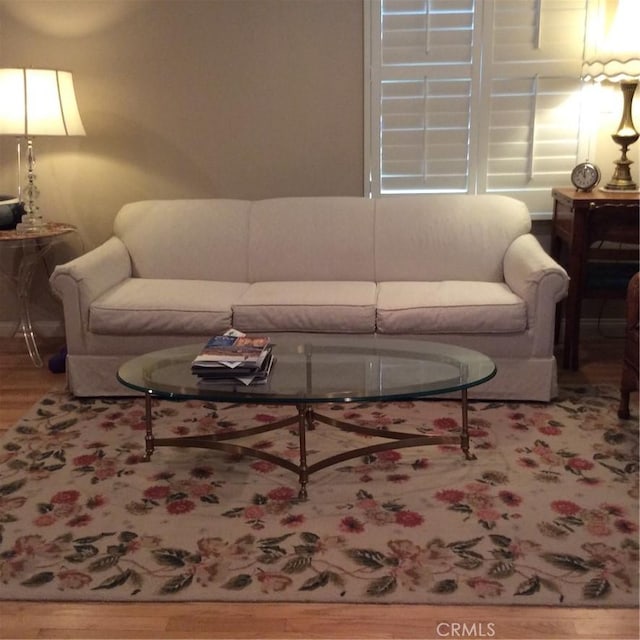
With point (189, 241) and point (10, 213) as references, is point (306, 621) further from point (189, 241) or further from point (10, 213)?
point (10, 213)

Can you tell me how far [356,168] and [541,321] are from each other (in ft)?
4.70

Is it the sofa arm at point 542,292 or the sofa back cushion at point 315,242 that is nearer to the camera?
the sofa arm at point 542,292

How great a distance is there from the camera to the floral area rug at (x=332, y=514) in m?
2.03

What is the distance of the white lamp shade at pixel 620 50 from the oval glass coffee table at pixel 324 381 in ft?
5.54

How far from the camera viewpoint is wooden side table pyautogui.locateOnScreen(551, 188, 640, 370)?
3.48 meters

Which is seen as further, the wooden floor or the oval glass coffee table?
the oval glass coffee table

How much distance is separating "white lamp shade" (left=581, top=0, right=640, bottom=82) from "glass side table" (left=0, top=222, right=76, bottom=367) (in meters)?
2.71

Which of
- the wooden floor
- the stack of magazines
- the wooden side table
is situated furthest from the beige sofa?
the wooden floor

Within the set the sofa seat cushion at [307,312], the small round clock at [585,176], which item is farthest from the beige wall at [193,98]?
the small round clock at [585,176]

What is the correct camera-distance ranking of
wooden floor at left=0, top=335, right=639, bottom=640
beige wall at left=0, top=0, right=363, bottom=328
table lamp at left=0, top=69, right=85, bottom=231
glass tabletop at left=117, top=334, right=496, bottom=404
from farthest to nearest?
beige wall at left=0, top=0, right=363, bottom=328 < table lamp at left=0, top=69, right=85, bottom=231 < glass tabletop at left=117, top=334, right=496, bottom=404 < wooden floor at left=0, top=335, right=639, bottom=640

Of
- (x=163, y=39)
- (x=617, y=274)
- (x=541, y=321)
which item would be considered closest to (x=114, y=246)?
(x=163, y=39)

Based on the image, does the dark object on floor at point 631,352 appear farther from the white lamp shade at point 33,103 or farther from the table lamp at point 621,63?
the white lamp shade at point 33,103

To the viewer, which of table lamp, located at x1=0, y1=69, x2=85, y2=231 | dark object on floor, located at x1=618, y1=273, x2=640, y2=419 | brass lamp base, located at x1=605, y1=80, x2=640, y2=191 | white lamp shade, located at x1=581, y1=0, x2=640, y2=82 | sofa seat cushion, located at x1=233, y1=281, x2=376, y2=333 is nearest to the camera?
dark object on floor, located at x1=618, y1=273, x2=640, y2=419

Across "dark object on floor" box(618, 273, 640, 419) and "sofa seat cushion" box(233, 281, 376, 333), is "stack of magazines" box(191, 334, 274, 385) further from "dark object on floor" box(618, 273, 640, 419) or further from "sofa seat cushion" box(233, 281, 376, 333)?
"dark object on floor" box(618, 273, 640, 419)
